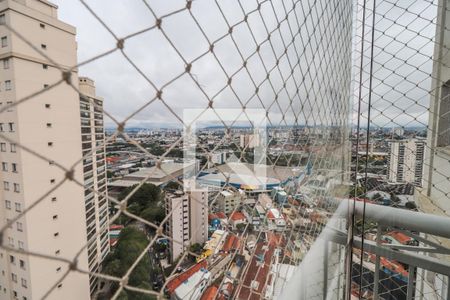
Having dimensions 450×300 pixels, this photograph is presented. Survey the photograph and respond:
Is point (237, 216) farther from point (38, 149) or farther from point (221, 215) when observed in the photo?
point (38, 149)

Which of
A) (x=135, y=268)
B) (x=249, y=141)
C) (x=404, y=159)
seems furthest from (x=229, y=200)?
(x=404, y=159)

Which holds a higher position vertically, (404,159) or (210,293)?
(404,159)

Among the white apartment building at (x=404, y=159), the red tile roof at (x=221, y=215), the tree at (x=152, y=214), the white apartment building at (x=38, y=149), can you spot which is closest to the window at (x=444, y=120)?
the white apartment building at (x=404, y=159)

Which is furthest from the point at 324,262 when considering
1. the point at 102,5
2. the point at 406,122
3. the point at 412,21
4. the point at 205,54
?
the point at 412,21

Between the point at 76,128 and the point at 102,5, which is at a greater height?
the point at 102,5

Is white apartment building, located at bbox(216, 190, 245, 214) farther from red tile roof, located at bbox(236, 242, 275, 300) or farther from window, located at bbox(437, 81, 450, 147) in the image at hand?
window, located at bbox(437, 81, 450, 147)

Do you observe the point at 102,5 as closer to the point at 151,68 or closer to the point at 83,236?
the point at 151,68
